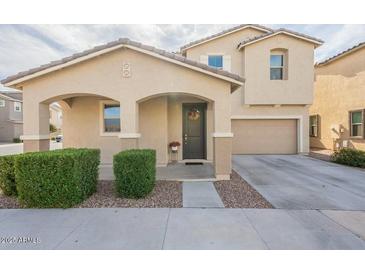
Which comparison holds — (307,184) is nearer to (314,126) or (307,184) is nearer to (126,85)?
(126,85)

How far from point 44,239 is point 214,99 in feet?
17.9

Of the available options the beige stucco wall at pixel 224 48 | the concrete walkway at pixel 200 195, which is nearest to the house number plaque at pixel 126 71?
the concrete walkway at pixel 200 195

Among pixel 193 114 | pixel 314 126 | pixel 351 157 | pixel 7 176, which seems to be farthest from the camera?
pixel 314 126

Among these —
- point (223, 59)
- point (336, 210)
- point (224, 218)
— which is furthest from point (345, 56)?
point (224, 218)

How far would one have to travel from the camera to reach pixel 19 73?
21.3 ft

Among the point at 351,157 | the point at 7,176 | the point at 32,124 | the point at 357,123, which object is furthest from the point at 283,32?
the point at 7,176

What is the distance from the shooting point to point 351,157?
378 inches

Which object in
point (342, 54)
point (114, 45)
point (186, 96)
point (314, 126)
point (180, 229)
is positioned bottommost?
Answer: point (180, 229)

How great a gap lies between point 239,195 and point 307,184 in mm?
2670

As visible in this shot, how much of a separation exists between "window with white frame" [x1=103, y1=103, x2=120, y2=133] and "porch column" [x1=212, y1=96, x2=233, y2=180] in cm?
473

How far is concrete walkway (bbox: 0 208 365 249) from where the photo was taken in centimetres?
335

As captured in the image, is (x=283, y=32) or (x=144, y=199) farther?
(x=283, y=32)

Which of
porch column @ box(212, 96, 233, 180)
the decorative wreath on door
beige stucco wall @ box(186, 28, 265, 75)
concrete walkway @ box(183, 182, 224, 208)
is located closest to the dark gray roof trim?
porch column @ box(212, 96, 233, 180)

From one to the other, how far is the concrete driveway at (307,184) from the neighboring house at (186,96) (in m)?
1.60
